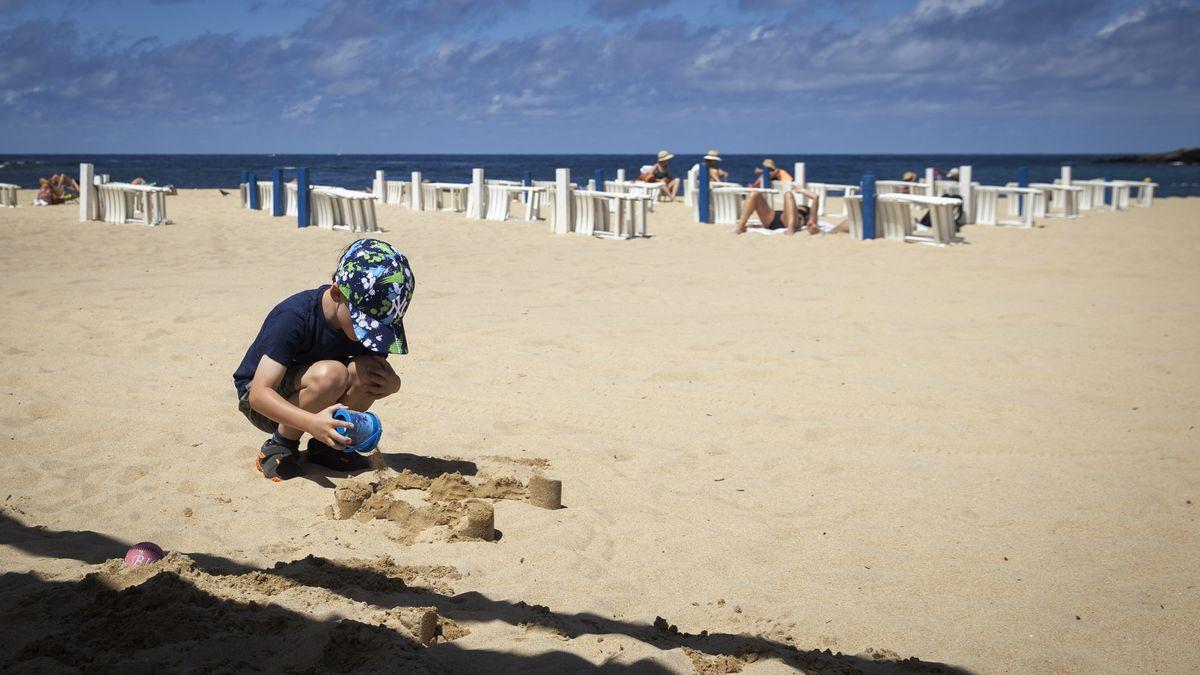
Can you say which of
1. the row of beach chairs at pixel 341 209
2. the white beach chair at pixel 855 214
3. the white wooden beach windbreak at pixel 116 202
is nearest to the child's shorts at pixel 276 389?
the row of beach chairs at pixel 341 209

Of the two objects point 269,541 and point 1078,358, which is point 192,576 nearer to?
point 269,541

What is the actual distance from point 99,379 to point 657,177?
19.4m

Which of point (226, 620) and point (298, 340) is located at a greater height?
point (298, 340)

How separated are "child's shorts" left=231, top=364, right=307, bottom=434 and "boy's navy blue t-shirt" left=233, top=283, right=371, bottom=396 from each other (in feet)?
0.06

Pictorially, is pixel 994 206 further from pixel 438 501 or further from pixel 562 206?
pixel 438 501

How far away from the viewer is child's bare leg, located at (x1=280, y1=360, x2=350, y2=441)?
3.67 metres

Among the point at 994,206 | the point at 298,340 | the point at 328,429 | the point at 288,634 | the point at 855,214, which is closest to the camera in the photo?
the point at 288,634

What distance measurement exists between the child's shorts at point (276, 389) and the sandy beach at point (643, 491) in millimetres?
259

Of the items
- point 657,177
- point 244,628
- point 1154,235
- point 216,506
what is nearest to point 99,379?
point 216,506

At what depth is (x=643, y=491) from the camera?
3.86m

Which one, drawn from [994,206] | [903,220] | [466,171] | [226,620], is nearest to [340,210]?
[903,220]

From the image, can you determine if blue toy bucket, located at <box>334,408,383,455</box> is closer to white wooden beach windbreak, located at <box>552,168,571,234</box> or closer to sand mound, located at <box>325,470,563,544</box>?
sand mound, located at <box>325,470,563,544</box>

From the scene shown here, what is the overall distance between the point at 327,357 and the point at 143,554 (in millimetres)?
1107

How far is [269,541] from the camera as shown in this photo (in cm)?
325
